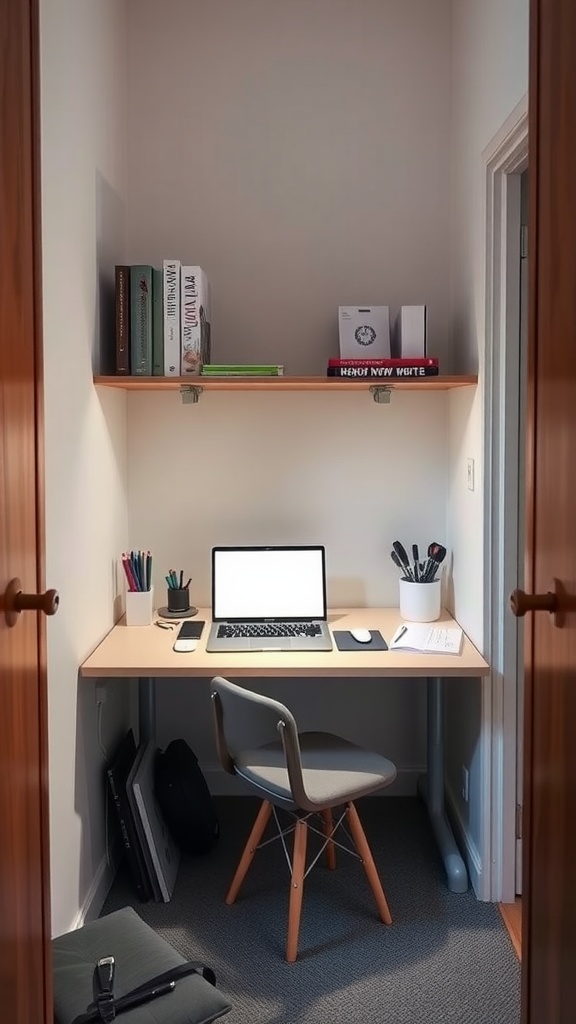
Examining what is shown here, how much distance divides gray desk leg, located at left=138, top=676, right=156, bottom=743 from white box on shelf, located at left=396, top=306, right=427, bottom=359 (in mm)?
1300

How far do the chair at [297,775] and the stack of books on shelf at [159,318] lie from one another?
37.1 inches

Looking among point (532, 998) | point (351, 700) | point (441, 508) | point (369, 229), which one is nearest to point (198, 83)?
point (369, 229)

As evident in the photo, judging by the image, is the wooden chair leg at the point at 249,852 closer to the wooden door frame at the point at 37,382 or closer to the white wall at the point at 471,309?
the white wall at the point at 471,309

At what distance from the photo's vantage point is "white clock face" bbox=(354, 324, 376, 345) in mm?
2727

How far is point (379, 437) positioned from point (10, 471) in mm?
1933

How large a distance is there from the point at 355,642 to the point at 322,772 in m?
0.39

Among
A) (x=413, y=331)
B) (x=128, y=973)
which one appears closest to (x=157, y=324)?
(x=413, y=331)

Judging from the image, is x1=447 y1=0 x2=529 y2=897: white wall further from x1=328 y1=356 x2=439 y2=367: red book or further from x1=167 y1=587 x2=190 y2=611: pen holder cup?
x1=167 y1=587 x2=190 y2=611: pen holder cup

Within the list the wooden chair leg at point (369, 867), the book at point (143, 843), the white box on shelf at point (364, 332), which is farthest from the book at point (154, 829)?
the white box on shelf at point (364, 332)

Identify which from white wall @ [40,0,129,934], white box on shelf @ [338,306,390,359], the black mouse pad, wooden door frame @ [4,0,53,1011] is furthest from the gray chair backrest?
white box on shelf @ [338,306,390,359]

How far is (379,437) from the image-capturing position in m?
2.95

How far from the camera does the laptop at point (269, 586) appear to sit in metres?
2.79

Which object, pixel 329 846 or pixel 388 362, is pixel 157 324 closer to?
pixel 388 362

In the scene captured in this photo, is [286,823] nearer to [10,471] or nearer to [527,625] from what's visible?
[527,625]
